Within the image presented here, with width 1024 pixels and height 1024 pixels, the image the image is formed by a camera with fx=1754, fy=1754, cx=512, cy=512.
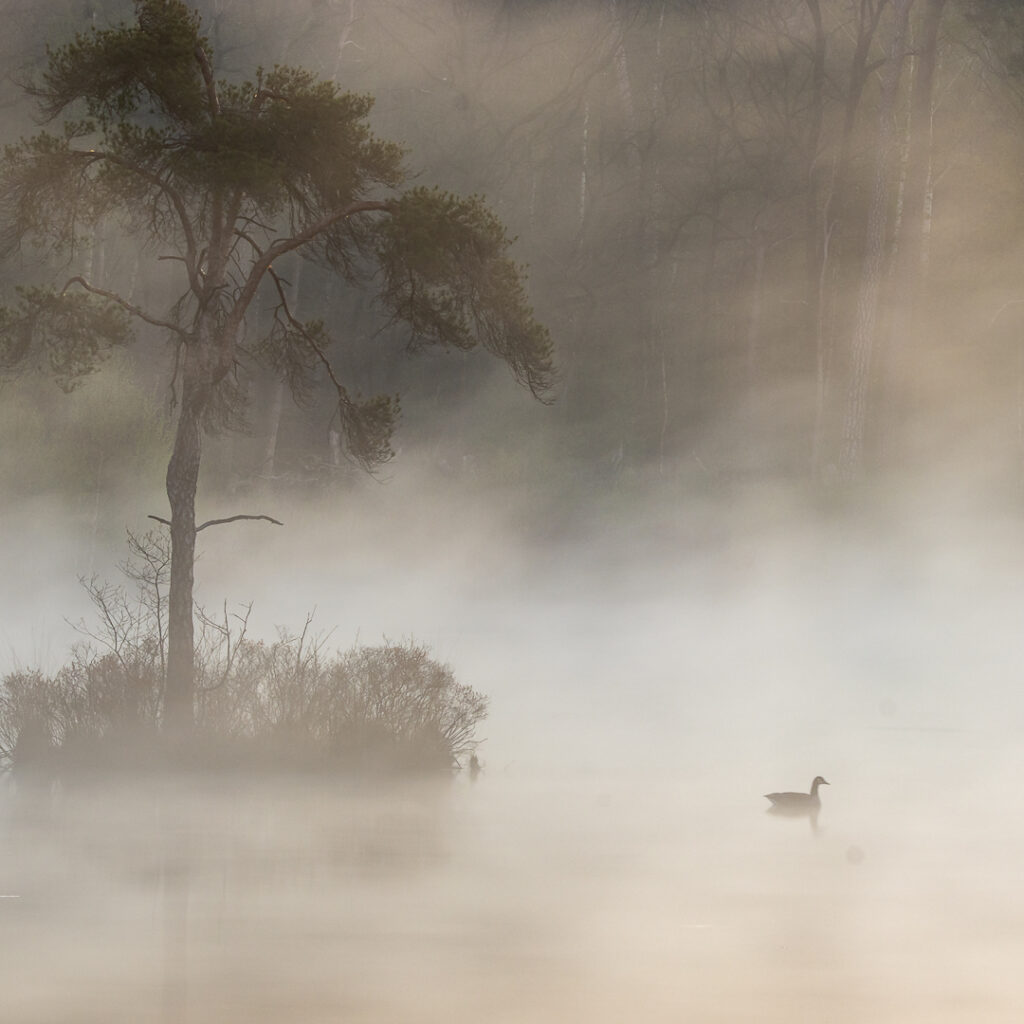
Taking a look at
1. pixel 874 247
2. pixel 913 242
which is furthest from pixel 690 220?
pixel 874 247

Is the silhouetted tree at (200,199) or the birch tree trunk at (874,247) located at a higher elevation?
the birch tree trunk at (874,247)

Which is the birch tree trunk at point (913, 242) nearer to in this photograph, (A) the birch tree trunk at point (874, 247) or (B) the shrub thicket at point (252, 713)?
(A) the birch tree trunk at point (874, 247)

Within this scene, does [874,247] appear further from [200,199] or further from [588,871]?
[588,871]

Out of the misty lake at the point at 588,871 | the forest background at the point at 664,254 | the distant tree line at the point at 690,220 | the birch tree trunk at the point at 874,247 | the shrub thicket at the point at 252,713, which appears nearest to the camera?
the misty lake at the point at 588,871

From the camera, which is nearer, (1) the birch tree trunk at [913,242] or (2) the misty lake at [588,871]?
(2) the misty lake at [588,871]

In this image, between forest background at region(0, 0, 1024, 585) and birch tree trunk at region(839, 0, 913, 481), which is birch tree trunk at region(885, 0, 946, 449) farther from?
birch tree trunk at region(839, 0, 913, 481)

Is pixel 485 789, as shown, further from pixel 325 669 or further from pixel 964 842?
pixel 964 842

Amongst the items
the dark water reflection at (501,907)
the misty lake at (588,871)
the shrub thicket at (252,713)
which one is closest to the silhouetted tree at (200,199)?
the shrub thicket at (252,713)

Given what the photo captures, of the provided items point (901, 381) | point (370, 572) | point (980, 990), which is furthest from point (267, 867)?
point (901, 381)

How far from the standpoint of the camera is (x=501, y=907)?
13.2m

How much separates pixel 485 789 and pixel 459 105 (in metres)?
33.0

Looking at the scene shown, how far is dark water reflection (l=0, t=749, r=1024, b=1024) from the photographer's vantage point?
10375mm

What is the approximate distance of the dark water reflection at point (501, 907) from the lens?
34.0 feet

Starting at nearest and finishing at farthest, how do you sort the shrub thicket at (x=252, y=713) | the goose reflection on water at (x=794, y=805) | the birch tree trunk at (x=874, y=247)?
the goose reflection on water at (x=794, y=805), the shrub thicket at (x=252, y=713), the birch tree trunk at (x=874, y=247)
